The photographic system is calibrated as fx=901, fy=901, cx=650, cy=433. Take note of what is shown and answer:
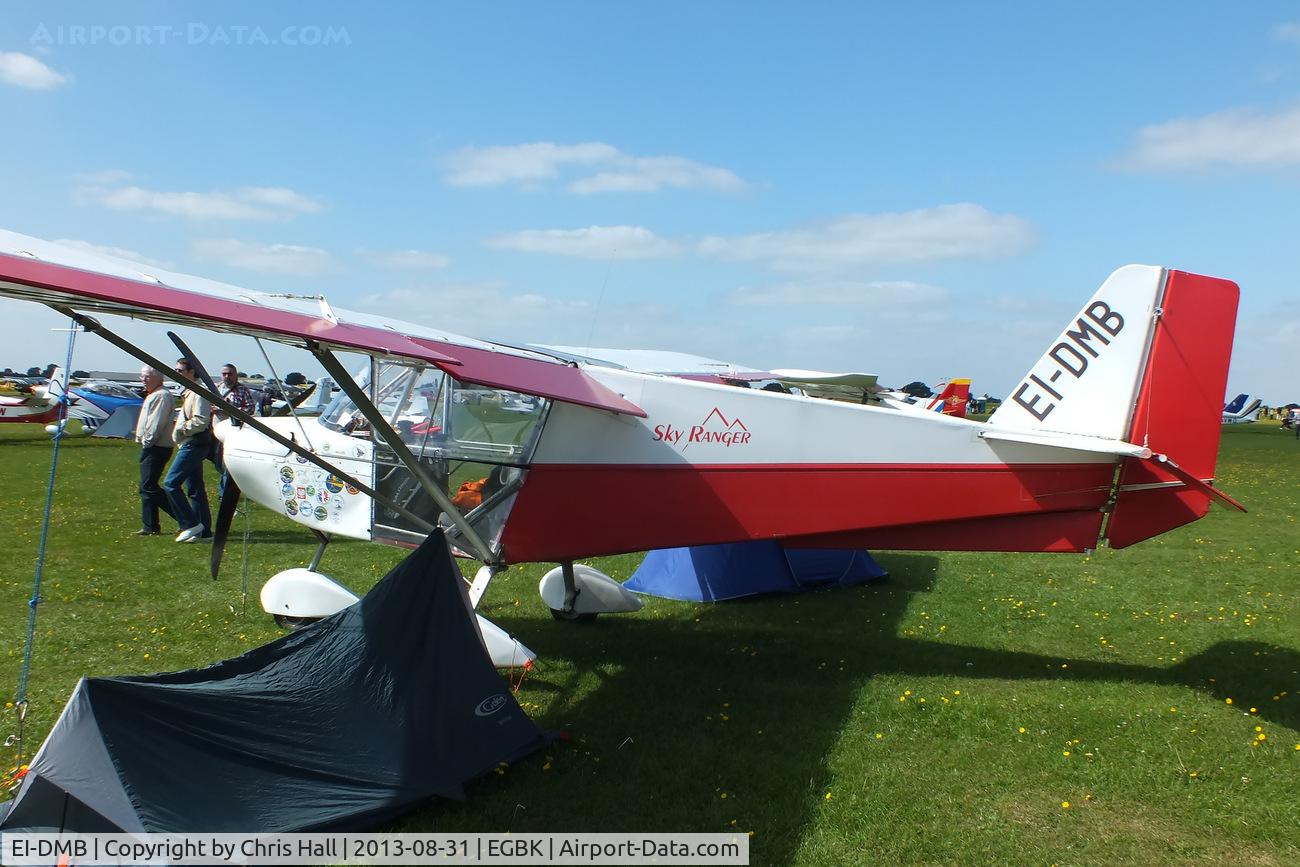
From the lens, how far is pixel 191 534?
32.6 ft

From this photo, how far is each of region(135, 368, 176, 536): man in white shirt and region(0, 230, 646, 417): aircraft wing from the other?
5444mm

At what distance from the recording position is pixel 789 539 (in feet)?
18.5

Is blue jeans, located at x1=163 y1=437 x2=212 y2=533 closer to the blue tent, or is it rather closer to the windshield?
the blue tent

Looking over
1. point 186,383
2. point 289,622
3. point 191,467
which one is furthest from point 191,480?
point 186,383

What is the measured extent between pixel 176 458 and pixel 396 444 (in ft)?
21.9

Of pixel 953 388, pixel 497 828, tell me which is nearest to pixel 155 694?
pixel 497 828

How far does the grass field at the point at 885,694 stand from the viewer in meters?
3.88

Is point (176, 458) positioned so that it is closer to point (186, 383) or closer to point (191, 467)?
point (191, 467)

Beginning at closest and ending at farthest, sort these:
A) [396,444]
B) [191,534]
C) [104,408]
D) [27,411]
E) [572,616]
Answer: [396,444]
[572,616]
[191,534]
[104,408]
[27,411]

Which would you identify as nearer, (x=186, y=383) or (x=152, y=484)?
(x=186, y=383)

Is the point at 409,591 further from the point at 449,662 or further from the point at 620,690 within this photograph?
the point at 620,690

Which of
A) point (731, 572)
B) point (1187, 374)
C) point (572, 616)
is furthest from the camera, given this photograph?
point (731, 572)

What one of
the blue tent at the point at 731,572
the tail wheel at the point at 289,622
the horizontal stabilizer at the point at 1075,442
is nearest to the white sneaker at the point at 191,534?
the tail wheel at the point at 289,622

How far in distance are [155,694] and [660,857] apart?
2183 millimetres
